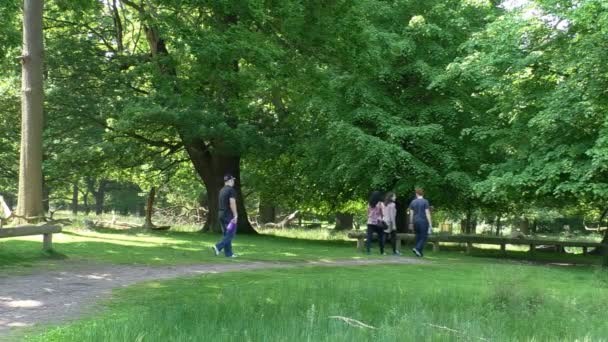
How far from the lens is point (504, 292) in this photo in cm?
812

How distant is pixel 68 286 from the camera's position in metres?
9.46

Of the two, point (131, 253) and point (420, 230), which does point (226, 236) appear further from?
point (420, 230)

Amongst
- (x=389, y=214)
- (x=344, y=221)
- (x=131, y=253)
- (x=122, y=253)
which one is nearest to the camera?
(x=122, y=253)

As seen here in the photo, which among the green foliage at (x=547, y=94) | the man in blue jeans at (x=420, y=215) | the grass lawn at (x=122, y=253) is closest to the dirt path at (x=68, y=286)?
the grass lawn at (x=122, y=253)

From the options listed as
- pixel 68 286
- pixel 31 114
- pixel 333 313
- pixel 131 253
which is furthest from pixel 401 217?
pixel 333 313

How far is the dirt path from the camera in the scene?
7.10 meters

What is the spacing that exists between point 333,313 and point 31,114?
34.7ft

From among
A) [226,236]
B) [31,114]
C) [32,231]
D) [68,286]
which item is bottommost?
[68,286]

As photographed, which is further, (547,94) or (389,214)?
(389,214)

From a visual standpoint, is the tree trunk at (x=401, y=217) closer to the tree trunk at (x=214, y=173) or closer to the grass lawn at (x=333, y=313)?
the tree trunk at (x=214, y=173)

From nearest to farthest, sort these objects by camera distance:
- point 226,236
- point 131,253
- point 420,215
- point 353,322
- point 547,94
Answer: point 353,322
point 226,236
point 131,253
point 420,215
point 547,94

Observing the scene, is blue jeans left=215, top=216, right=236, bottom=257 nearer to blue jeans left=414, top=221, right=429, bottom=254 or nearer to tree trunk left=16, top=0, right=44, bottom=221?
tree trunk left=16, top=0, right=44, bottom=221

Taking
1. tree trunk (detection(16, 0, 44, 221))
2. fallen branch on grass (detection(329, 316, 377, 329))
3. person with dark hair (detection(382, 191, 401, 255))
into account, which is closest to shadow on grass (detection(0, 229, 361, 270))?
tree trunk (detection(16, 0, 44, 221))

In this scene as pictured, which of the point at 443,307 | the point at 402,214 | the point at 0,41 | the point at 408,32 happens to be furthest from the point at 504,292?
the point at 402,214
